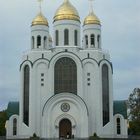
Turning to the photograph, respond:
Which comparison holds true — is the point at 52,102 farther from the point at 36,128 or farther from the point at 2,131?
the point at 2,131

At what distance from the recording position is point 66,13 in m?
47.3

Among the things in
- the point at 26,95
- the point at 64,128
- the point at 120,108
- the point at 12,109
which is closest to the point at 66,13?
the point at 26,95

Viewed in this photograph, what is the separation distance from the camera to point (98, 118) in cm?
4381

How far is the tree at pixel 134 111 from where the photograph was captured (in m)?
54.5

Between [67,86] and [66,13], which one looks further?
[66,13]

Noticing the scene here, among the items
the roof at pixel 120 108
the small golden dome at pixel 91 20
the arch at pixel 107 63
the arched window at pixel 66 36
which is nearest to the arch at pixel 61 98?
the arch at pixel 107 63

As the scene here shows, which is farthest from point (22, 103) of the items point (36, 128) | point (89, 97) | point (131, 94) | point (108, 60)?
point (131, 94)

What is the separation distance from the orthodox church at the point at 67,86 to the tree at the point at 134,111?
7.67 metres

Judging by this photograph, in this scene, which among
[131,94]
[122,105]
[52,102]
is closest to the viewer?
[52,102]

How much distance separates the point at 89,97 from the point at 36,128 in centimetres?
630

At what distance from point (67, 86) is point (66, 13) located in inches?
326

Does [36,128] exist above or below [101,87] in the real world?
below

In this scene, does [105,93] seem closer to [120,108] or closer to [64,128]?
[120,108]

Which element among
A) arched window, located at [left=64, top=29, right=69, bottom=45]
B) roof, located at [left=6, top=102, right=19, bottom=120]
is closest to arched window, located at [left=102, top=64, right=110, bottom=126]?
arched window, located at [left=64, top=29, right=69, bottom=45]
